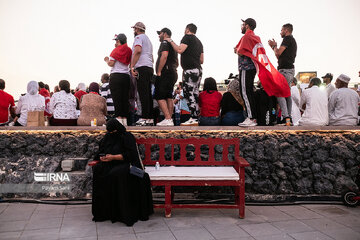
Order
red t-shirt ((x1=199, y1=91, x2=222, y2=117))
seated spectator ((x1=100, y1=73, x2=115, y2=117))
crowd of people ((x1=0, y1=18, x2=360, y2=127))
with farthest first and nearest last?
seated spectator ((x1=100, y1=73, x2=115, y2=117)) → red t-shirt ((x1=199, y1=91, x2=222, y2=117)) → crowd of people ((x1=0, y1=18, x2=360, y2=127))

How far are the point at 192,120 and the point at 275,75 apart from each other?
160 centimetres

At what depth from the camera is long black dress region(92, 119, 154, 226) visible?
3889 millimetres

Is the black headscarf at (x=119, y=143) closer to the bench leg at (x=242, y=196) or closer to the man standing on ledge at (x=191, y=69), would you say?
the bench leg at (x=242, y=196)

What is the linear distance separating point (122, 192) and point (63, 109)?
2.50 metres

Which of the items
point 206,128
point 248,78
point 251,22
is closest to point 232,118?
point 206,128

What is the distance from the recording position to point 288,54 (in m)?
5.72

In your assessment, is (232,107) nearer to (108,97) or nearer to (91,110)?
(91,110)

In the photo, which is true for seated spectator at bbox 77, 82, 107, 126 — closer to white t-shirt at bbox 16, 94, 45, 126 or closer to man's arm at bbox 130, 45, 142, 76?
man's arm at bbox 130, 45, 142, 76

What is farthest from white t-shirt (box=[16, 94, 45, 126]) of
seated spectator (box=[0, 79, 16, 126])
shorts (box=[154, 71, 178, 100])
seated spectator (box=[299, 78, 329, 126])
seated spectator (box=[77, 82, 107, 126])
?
seated spectator (box=[299, 78, 329, 126])

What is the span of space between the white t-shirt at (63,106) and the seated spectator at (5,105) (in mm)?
932

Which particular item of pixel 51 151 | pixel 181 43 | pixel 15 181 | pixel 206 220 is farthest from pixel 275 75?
pixel 15 181

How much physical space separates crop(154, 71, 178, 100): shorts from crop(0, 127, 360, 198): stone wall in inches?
27.3

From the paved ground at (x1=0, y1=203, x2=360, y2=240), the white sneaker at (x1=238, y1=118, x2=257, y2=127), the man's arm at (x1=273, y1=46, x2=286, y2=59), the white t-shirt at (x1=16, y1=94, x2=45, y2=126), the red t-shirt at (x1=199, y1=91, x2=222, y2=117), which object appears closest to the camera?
the paved ground at (x1=0, y1=203, x2=360, y2=240)

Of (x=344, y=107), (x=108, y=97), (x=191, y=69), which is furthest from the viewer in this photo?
(x=108, y=97)
